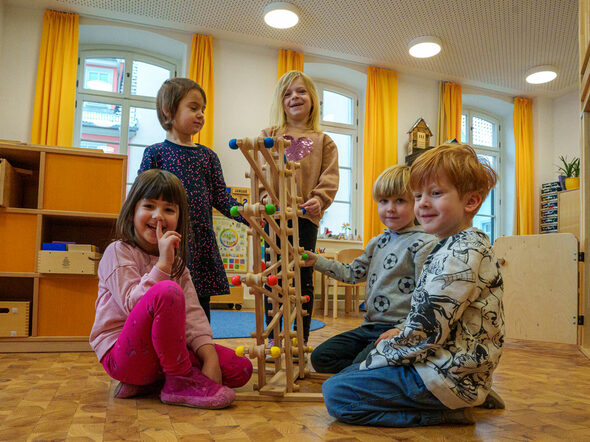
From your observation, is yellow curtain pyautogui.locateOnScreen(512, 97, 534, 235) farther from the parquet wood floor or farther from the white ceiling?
the parquet wood floor

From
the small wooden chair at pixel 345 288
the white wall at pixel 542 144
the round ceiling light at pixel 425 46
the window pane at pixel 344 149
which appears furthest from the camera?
the white wall at pixel 542 144

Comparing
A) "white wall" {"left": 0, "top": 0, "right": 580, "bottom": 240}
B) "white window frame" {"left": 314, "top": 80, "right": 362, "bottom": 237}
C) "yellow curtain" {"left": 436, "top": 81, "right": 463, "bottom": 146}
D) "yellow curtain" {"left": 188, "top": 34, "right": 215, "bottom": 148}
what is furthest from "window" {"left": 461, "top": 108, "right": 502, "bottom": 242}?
"yellow curtain" {"left": 188, "top": 34, "right": 215, "bottom": 148}

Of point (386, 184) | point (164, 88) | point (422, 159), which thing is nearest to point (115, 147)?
point (164, 88)

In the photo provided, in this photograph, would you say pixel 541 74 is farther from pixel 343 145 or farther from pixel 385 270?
pixel 385 270

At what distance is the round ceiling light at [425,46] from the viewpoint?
15.8ft

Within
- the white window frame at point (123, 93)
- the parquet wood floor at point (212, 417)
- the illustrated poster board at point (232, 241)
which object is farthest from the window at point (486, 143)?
the parquet wood floor at point (212, 417)

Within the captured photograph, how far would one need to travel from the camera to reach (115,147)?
4.91 metres

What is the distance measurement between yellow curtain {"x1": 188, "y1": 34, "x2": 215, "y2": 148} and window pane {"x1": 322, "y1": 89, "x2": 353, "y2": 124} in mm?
1579

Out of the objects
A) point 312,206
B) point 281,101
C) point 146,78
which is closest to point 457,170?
point 312,206

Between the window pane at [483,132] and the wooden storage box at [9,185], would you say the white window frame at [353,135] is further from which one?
the wooden storage box at [9,185]

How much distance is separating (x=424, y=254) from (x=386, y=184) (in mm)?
269

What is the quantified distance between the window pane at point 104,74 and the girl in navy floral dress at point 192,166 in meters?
3.73

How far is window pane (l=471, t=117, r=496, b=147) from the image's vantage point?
21.3ft

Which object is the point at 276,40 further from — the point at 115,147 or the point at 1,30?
the point at 1,30
